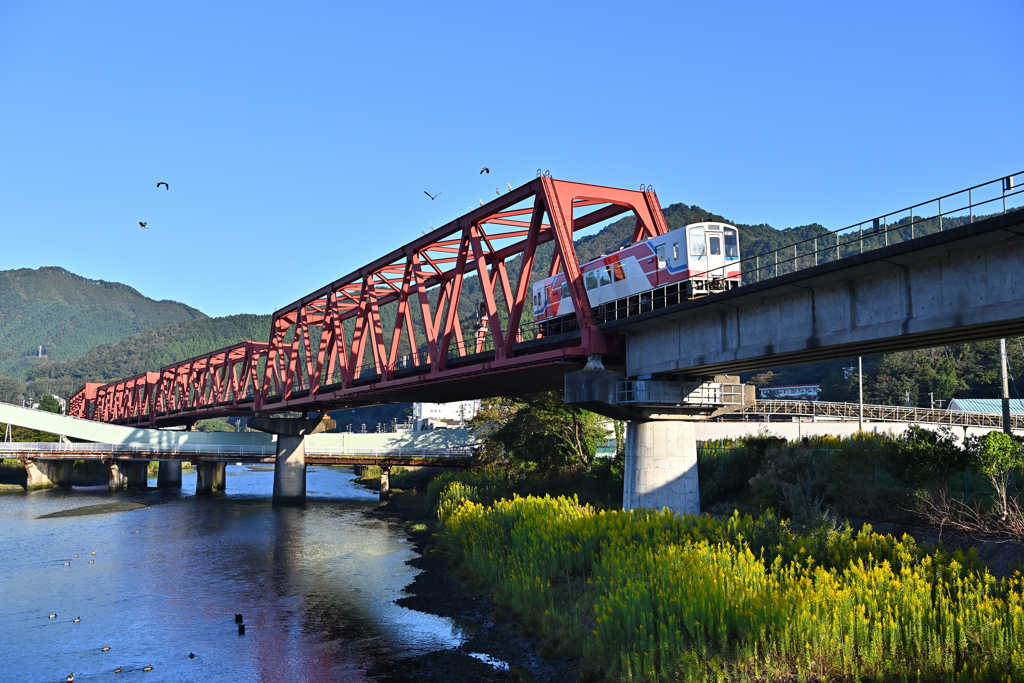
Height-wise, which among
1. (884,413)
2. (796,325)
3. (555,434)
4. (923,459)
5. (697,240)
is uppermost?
(697,240)

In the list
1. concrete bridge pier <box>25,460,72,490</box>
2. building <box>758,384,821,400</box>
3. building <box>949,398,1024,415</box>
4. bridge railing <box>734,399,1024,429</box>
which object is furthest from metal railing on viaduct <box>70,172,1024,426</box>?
building <box>758,384,821,400</box>

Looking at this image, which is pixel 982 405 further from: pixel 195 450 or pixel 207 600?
pixel 207 600

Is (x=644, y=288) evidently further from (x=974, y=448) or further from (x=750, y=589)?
(x=750, y=589)

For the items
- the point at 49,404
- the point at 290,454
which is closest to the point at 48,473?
the point at 290,454

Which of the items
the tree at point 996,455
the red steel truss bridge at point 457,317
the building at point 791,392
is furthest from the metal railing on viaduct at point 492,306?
the building at point 791,392

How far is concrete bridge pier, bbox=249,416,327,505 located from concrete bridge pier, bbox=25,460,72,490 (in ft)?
101

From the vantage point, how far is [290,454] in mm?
78688

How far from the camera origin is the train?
3116cm

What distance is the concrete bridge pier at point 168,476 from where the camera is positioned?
324 feet

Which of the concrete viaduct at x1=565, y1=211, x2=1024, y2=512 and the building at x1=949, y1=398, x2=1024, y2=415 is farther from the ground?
the concrete viaduct at x1=565, y1=211, x2=1024, y2=512

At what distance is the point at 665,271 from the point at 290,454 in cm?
5625

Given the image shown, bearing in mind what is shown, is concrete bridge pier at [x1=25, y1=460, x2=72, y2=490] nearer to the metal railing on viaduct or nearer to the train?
the metal railing on viaduct

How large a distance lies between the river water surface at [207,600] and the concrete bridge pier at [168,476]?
41.4 meters

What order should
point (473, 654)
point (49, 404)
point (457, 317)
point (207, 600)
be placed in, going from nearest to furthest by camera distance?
1. point (473, 654)
2. point (207, 600)
3. point (457, 317)
4. point (49, 404)
